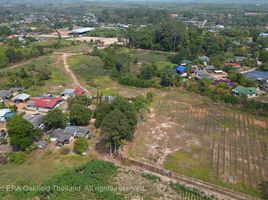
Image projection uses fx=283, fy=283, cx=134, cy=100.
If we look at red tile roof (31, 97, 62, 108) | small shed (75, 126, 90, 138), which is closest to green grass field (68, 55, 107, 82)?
red tile roof (31, 97, 62, 108)

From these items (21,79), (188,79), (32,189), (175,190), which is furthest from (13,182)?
(188,79)

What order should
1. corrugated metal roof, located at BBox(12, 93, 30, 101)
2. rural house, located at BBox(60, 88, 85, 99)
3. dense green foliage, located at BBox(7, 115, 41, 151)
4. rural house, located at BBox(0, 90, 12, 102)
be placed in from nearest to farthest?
dense green foliage, located at BBox(7, 115, 41, 151)
corrugated metal roof, located at BBox(12, 93, 30, 101)
rural house, located at BBox(0, 90, 12, 102)
rural house, located at BBox(60, 88, 85, 99)

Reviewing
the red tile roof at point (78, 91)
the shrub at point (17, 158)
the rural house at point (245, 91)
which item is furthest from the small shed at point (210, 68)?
the shrub at point (17, 158)

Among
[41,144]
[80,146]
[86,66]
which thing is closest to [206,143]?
[80,146]

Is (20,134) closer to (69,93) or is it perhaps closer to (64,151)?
(64,151)

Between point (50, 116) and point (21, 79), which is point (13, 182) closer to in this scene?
point (50, 116)

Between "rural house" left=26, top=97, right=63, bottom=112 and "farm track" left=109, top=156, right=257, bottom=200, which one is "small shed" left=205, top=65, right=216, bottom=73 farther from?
"farm track" left=109, top=156, right=257, bottom=200

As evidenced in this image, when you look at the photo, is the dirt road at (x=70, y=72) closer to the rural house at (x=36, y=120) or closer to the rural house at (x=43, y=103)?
the rural house at (x=43, y=103)
